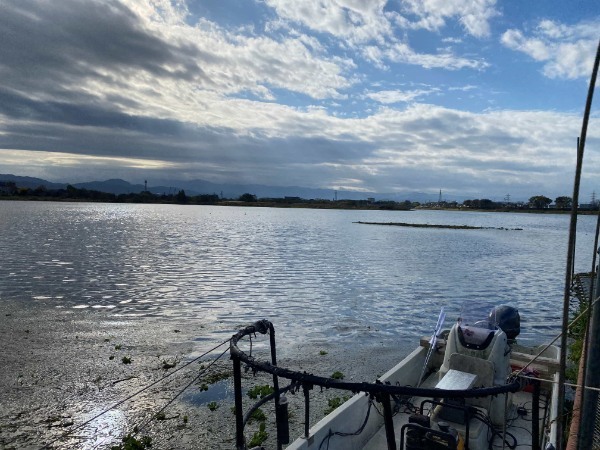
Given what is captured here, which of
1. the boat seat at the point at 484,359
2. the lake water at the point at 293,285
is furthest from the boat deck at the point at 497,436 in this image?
the lake water at the point at 293,285

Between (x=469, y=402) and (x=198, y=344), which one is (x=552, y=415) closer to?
(x=469, y=402)

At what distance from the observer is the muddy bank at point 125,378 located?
37.2 ft

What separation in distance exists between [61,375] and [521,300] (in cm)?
2850

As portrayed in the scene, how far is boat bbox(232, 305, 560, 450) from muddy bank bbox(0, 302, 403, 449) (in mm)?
3213

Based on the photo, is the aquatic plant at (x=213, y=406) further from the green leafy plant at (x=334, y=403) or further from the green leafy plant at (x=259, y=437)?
the green leafy plant at (x=334, y=403)

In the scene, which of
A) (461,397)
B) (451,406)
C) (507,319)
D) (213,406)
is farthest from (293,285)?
(461,397)

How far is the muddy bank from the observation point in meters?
11.3

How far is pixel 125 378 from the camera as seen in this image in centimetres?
1490

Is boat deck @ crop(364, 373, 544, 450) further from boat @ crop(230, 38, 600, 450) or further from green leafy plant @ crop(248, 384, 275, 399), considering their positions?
green leafy plant @ crop(248, 384, 275, 399)

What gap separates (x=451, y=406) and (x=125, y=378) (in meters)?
12.5

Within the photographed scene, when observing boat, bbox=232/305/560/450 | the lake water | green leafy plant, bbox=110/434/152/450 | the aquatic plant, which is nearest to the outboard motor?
the lake water

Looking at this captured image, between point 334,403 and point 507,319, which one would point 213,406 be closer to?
point 334,403

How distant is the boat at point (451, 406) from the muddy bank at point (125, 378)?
321 cm

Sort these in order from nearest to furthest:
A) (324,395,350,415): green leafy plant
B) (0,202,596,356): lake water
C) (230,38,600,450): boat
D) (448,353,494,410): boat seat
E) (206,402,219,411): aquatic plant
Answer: (230,38,600,450): boat < (448,353,494,410): boat seat < (206,402,219,411): aquatic plant < (324,395,350,415): green leafy plant < (0,202,596,356): lake water
